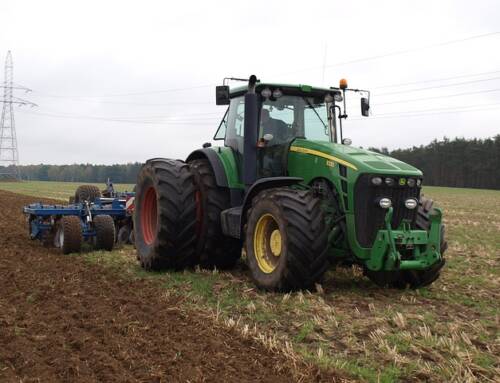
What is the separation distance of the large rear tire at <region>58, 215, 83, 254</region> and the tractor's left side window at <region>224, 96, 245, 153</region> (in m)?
3.03

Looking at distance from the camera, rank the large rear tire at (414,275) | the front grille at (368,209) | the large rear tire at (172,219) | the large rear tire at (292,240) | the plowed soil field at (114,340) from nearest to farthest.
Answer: the plowed soil field at (114,340)
the large rear tire at (292,240)
the front grille at (368,209)
the large rear tire at (414,275)
the large rear tire at (172,219)

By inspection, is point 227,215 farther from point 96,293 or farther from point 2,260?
point 2,260

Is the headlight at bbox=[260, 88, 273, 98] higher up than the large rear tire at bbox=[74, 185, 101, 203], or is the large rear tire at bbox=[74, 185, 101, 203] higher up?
the headlight at bbox=[260, 88, 273, 98]

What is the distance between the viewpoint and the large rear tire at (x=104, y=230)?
29.7ft

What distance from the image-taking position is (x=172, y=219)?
712cm

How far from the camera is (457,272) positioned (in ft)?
25.2

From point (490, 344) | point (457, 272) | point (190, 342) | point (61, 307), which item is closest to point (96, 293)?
point (61, 307)

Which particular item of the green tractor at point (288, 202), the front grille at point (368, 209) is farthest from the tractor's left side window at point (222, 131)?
the front grille at point (368, 209)

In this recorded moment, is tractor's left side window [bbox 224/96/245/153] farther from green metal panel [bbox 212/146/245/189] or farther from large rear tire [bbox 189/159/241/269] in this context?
large rear tire [bbox 189/159/241/269]

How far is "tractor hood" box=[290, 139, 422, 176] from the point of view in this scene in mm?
5875

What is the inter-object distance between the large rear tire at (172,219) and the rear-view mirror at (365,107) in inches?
101

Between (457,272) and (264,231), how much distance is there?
10.6 ft

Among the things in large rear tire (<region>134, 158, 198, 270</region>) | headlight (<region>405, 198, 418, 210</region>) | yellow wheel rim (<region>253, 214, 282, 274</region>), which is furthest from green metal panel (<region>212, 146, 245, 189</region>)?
headlight (<region>405, 198, 418, 210</region>)

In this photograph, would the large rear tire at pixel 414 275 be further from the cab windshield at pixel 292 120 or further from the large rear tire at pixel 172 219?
Result: the large rear tire at pixel 172 219
